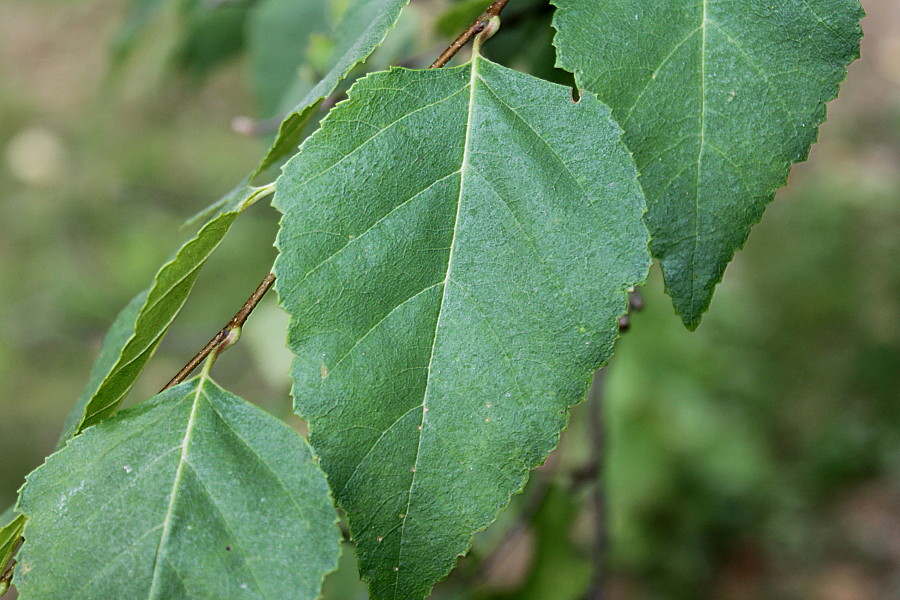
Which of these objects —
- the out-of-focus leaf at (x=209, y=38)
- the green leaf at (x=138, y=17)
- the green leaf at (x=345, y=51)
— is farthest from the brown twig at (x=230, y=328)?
the out-of-focus leaf at (x=209, y=38)

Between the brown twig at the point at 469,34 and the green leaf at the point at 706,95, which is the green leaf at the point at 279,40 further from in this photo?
the green leaf at the point at 706,95

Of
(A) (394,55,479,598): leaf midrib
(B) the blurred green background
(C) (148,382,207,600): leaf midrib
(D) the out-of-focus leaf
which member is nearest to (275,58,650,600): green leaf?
(A) (394,55,479,598): leaf midrib

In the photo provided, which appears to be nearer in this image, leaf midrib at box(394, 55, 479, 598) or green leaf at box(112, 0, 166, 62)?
leaf midrib at box(394, 55, 479, 598)

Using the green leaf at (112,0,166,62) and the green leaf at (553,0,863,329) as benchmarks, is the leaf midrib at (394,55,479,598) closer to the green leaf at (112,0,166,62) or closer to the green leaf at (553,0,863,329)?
the green leaf at (553,0,863,329)

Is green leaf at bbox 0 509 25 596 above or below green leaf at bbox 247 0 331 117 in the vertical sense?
below

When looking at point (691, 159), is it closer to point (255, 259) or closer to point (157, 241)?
point (255, 259)

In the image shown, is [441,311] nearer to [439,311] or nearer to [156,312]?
[439,311]

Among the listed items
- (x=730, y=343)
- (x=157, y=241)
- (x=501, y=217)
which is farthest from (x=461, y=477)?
(x=157, y=241)
